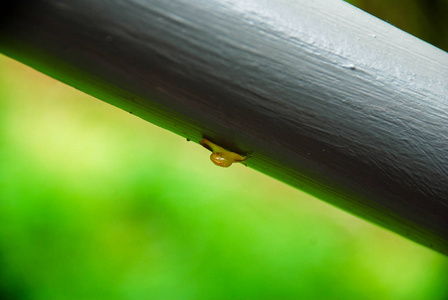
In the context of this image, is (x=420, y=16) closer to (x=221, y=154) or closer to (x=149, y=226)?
(x=221, y=154)

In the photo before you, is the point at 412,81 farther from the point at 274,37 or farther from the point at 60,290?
the point at 60,290

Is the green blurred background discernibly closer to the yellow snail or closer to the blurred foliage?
the blurred foliage

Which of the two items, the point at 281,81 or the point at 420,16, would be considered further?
the point at 420,16

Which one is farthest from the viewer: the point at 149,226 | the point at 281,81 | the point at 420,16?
the point at 149,226

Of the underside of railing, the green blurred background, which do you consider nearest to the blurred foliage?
the underside of railing

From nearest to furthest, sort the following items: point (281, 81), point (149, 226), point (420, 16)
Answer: point (281, 81), point (420, 16), point (149, 226)

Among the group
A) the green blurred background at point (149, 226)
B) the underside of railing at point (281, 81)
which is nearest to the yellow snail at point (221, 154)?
the underside of railing at point (281, 81)

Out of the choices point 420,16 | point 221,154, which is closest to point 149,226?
point 420,16
